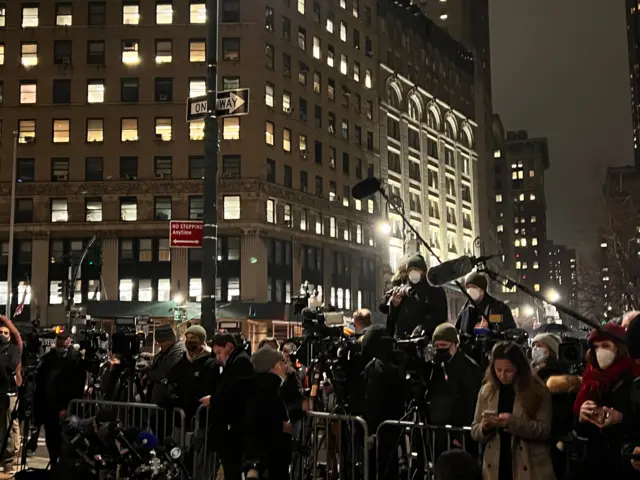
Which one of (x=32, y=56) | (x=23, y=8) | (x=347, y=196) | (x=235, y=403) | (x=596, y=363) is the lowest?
(x=235, y=403)

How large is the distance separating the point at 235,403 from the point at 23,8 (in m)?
57.1

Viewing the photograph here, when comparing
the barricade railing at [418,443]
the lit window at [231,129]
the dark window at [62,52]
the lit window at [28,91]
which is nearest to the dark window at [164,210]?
the lit window at [231,129]

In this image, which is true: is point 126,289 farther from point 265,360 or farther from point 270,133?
point 265,360

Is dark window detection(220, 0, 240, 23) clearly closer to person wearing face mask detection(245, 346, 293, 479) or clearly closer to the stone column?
the stone column

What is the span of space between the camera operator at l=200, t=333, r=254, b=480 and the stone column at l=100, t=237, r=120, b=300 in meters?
48.8

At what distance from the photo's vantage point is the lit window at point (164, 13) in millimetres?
57375

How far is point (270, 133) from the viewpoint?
5809cm

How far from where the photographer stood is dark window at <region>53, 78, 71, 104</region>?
56656 mm

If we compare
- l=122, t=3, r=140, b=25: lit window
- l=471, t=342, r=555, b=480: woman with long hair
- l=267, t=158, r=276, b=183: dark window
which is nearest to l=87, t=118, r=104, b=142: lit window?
l=122, t=3, r=140, b=25: lit window

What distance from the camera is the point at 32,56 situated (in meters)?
56.8

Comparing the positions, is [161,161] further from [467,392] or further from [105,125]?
[467,392]

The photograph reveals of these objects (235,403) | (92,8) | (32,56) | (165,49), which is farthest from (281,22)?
(235,403)

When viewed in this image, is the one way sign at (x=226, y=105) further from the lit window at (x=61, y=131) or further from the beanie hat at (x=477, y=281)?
the lit window at (x=61, y=131)

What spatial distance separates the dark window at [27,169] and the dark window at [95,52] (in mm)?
8489
